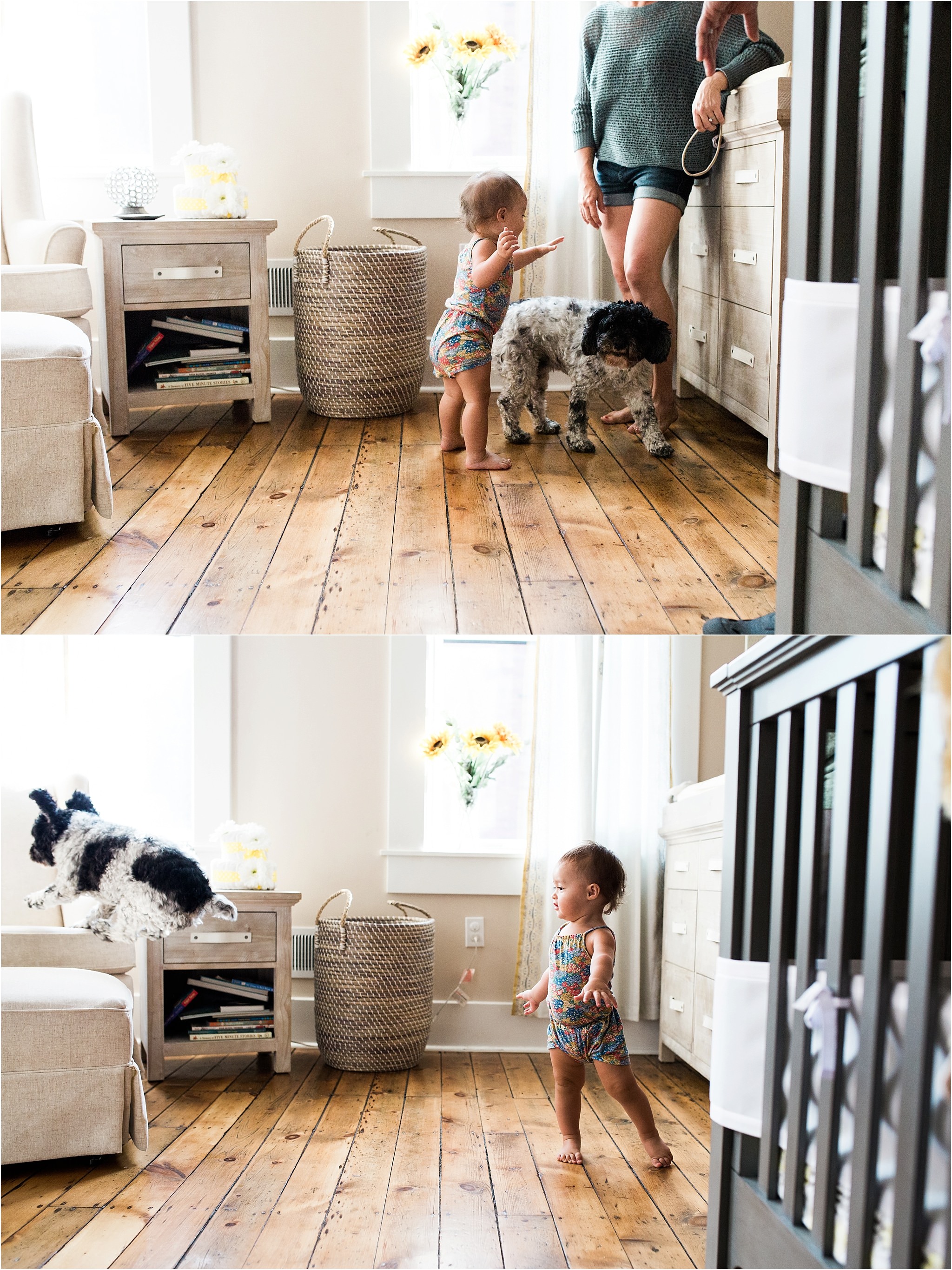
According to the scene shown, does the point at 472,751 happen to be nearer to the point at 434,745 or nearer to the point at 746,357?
the point at 434,745

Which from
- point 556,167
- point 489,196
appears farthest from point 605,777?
point 556,167

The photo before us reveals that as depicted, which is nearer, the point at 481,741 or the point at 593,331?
the point at 593,331

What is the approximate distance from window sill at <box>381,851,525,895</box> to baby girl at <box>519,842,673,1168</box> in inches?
33.3

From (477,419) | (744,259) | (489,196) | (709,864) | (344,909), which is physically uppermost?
(489,196)

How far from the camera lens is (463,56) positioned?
3.22 metres

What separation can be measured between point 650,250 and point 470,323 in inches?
22.6

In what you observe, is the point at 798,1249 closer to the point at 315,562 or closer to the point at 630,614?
the point at 630,614

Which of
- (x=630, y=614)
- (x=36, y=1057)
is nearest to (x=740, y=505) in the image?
(x=630, y=614)

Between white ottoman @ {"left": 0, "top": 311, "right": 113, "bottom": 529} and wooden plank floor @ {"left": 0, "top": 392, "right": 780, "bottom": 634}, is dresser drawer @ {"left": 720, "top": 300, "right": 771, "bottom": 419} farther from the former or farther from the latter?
white ottoman @ {"left": 0, "top": 311, "right": 113, "bottom": 529}

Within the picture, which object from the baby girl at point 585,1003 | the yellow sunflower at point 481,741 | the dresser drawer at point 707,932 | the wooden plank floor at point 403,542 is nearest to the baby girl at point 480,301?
the wooden plank floor at point 403,542

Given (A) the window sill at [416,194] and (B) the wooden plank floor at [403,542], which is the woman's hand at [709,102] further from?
(A) the window sill at [416,194]

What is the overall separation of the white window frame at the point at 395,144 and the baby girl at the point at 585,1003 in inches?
87.2

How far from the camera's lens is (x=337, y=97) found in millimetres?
3318

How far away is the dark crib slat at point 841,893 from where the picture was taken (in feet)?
2.80
